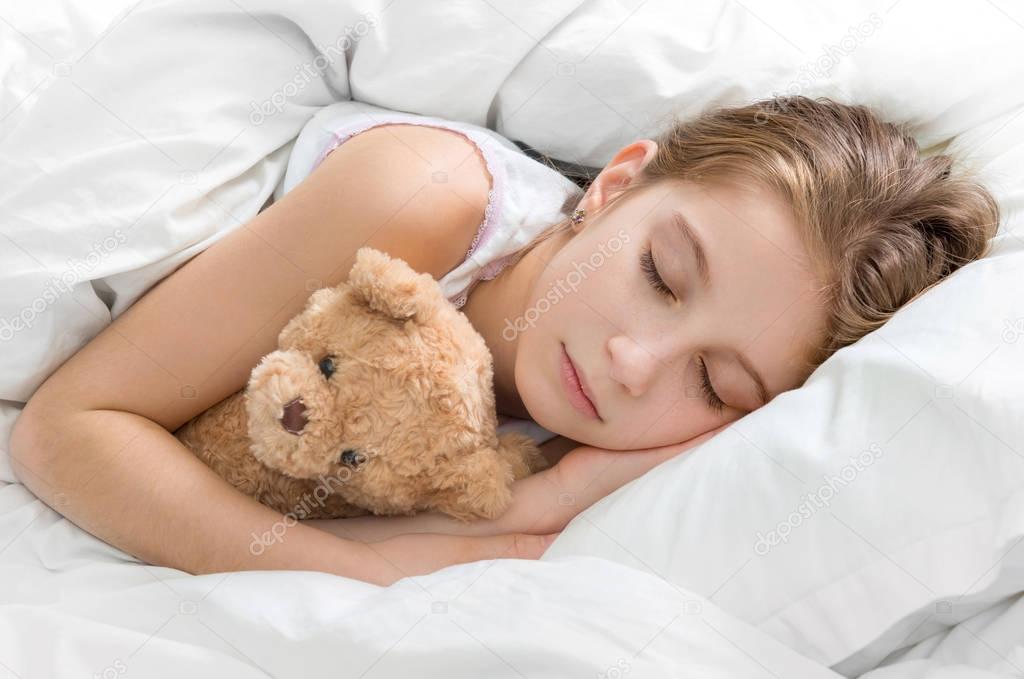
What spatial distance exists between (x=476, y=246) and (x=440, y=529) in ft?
1.18

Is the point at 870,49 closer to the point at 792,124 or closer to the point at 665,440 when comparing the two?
the point at 792,124

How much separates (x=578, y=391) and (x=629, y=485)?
124 mm

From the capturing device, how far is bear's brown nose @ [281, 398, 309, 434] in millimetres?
849

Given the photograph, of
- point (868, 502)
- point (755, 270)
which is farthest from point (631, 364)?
point (868, 502)

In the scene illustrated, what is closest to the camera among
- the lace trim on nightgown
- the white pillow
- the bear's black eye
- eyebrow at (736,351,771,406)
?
the white pillow

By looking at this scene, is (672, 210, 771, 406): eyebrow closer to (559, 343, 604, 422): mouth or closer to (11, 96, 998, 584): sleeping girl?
(11, 96, 998, 584): sleeping girl

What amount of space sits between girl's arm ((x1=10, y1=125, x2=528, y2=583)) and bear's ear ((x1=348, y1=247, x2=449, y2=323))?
0.47 ft

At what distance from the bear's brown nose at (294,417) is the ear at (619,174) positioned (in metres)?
0.46

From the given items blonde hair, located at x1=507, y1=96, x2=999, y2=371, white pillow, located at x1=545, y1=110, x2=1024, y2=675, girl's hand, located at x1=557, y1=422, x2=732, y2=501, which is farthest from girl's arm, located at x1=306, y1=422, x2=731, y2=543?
blonde hair, located at x1=507, y1=96, x2=999, y2=371

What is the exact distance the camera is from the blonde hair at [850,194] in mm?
1010

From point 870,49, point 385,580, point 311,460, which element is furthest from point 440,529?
point 870,49

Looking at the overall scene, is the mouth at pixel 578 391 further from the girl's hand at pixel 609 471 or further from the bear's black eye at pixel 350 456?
the bear's black eye at pixel 350 456

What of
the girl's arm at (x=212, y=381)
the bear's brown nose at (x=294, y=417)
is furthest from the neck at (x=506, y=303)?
the bear's brown nose at (x=294, y=417)

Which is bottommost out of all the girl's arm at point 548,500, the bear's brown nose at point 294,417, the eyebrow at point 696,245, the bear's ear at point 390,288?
the girl's arm at point 548,500
